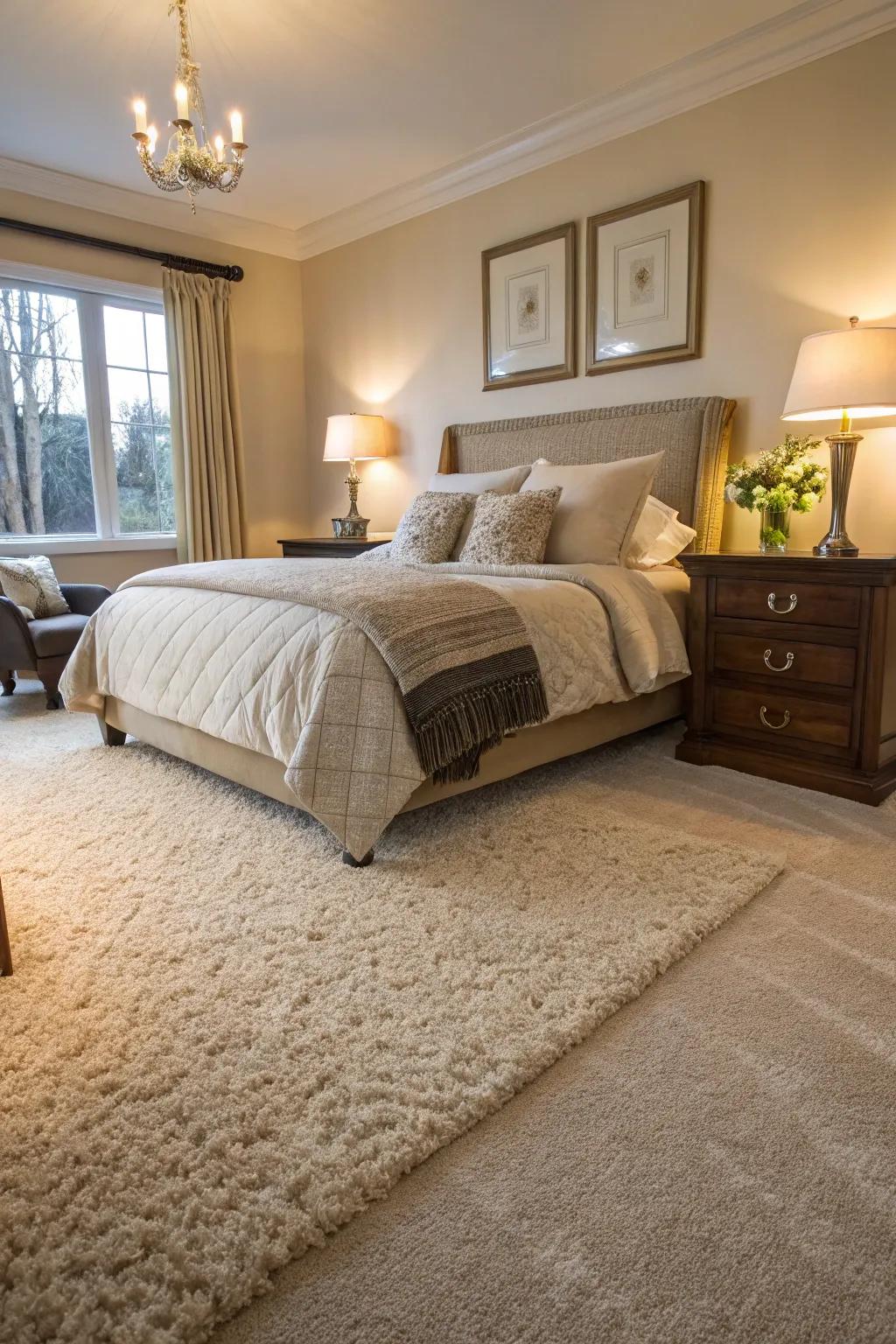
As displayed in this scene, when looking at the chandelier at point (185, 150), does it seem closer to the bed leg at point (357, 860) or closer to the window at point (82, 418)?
the window at point (82, 418)

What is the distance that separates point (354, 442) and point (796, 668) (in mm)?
3048

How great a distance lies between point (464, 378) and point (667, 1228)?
4248 millimetres

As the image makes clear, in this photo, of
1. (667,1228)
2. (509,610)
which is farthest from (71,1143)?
(509,610)

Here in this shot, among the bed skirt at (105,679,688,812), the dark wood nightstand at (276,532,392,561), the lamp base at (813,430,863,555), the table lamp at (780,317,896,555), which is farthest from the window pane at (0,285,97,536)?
the lamp base at (813,430,863,555)

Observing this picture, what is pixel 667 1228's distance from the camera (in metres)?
1.04

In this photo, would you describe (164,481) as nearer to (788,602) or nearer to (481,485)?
(481,485)

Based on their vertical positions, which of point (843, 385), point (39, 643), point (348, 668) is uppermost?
point (843, 385)

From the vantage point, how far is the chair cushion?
150 inches

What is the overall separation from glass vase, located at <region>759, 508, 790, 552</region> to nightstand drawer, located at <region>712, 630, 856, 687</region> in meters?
0.44

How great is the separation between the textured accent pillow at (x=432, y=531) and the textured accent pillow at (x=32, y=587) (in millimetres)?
1822

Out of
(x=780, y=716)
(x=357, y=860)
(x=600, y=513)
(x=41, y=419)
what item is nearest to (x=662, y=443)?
(x=600, y=513)

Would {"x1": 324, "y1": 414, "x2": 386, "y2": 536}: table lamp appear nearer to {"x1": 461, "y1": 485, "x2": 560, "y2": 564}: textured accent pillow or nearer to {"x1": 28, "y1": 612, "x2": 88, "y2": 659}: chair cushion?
{"x1": 28, "y1": 612, "x2": 88, "y2": 659}: chair cushion

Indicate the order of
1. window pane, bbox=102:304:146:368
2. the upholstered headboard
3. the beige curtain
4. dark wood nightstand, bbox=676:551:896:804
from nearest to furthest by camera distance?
dark wood nightstand, bbox=676:551:896:804 → the upholstered headboard → window pane, bbox=102:304:146:368 → the beige curtain

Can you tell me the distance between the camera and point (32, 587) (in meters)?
4.05
